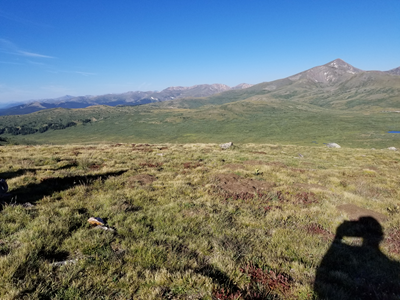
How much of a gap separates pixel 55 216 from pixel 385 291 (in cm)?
1018

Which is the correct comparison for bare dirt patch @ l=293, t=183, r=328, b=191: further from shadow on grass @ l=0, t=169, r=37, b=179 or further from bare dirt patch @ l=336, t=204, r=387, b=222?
shadow on grass @ l=0, t=169, r=37, b=179

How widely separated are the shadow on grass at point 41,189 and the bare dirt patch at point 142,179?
6.02ft

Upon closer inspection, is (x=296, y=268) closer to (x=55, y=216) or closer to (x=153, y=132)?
(x=55, y=216)

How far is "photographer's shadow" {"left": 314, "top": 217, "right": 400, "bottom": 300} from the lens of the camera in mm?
4855

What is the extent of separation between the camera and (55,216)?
289 inches

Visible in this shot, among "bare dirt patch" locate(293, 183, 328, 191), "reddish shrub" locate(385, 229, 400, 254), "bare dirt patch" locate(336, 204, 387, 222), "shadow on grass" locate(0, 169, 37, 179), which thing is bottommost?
"bare dirt patch" locate(293, 183, 328, 191)

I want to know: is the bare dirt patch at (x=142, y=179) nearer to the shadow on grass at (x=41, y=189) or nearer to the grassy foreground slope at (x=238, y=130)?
the shadow on grass at (x=41, y=189)

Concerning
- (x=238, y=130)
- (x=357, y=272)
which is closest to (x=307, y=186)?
(x=357, y=272)

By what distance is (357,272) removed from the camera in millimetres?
5719

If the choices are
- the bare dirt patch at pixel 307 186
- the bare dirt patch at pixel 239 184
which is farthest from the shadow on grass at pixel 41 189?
the bare dirt patch at pixel 307 186

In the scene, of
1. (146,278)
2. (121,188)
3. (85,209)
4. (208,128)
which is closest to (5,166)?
(121,188)

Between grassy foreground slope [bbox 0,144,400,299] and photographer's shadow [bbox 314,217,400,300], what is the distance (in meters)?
0.04

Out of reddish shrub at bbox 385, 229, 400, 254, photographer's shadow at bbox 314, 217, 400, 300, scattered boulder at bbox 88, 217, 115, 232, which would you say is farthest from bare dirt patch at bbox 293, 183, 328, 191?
scattered boulder at bbox 88, 217, 115, 232

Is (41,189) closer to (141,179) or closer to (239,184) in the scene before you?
(141,179)
